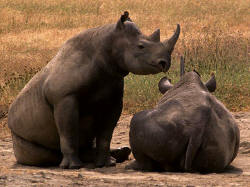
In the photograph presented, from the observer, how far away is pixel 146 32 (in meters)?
24.5

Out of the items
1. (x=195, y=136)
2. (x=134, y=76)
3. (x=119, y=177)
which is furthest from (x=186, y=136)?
(x=134, y=76)

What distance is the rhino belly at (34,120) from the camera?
7.04 m

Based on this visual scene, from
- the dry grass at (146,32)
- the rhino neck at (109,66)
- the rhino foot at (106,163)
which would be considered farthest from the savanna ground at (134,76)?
the rhino neck at (109,66)

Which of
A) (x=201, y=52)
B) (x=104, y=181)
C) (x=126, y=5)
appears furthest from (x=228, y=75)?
(x=126, y=5)

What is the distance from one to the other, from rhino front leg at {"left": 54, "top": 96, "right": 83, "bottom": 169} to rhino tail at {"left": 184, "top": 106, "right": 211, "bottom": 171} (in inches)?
51.8

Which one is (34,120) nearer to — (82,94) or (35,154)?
(35,154)

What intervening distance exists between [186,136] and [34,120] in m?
1.89

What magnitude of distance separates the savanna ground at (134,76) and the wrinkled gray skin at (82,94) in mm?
350

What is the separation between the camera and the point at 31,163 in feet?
24.2

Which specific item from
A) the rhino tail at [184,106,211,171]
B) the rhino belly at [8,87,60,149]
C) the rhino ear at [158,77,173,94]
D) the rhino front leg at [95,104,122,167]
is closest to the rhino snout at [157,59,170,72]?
the rhino tail at [184,106,211,171]

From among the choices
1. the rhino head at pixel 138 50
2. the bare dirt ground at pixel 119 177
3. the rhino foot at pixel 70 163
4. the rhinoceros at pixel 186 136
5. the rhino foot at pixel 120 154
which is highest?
the rhino head at pixel 138 50

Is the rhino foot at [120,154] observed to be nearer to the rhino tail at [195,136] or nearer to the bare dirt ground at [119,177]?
the bare dirt ground at [119,177]

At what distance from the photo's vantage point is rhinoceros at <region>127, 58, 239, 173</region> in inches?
247

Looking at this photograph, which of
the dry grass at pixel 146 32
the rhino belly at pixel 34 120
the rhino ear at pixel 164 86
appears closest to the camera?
the rhino belly at pixel 34 120
